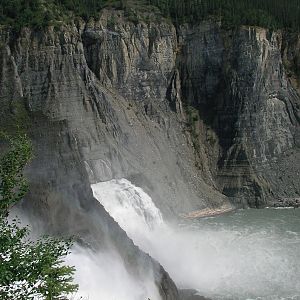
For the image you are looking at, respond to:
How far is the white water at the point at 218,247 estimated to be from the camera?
24.4m

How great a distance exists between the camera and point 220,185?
151ft

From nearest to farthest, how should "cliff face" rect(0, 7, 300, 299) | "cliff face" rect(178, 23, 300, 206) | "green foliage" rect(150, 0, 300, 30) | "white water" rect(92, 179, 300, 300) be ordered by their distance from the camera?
"white water" rect(92, 179, 300, 300) < "cliff face" rect(0, 7, 300, 299) < "cliff face" rect(178, 23, 300, 206) < "green foliage" rect(150, 0, 300, 30)

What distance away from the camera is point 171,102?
164 ft

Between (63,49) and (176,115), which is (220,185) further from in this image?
(63,49)

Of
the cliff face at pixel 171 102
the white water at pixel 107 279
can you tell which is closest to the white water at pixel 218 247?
the cliff face at pixel 171 102

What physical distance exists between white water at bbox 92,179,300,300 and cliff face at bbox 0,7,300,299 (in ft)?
9.97

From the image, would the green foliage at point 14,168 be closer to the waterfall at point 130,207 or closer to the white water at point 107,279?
the white water at point 107,279

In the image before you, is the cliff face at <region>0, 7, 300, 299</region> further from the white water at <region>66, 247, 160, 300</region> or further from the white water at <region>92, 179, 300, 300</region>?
the white water at <region>66, 247, 160, 300</region>

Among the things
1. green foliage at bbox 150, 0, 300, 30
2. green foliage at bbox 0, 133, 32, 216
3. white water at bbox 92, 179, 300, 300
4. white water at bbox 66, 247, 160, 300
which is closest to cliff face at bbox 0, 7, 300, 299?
green foliage at bbox 150, 0, 300, 30

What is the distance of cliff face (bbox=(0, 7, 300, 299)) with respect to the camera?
1574 inches

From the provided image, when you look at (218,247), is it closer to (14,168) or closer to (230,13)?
(14,168)

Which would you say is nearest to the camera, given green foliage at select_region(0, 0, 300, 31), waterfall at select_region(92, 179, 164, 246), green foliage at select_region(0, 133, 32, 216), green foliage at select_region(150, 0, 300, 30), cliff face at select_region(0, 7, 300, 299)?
green foliage at select_region(0, 133, 32, 216)

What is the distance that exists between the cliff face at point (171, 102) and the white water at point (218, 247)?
120 inches

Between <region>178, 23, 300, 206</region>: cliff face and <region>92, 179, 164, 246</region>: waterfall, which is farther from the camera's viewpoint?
<region>178, 23, 300, 206</region>: cliff face
